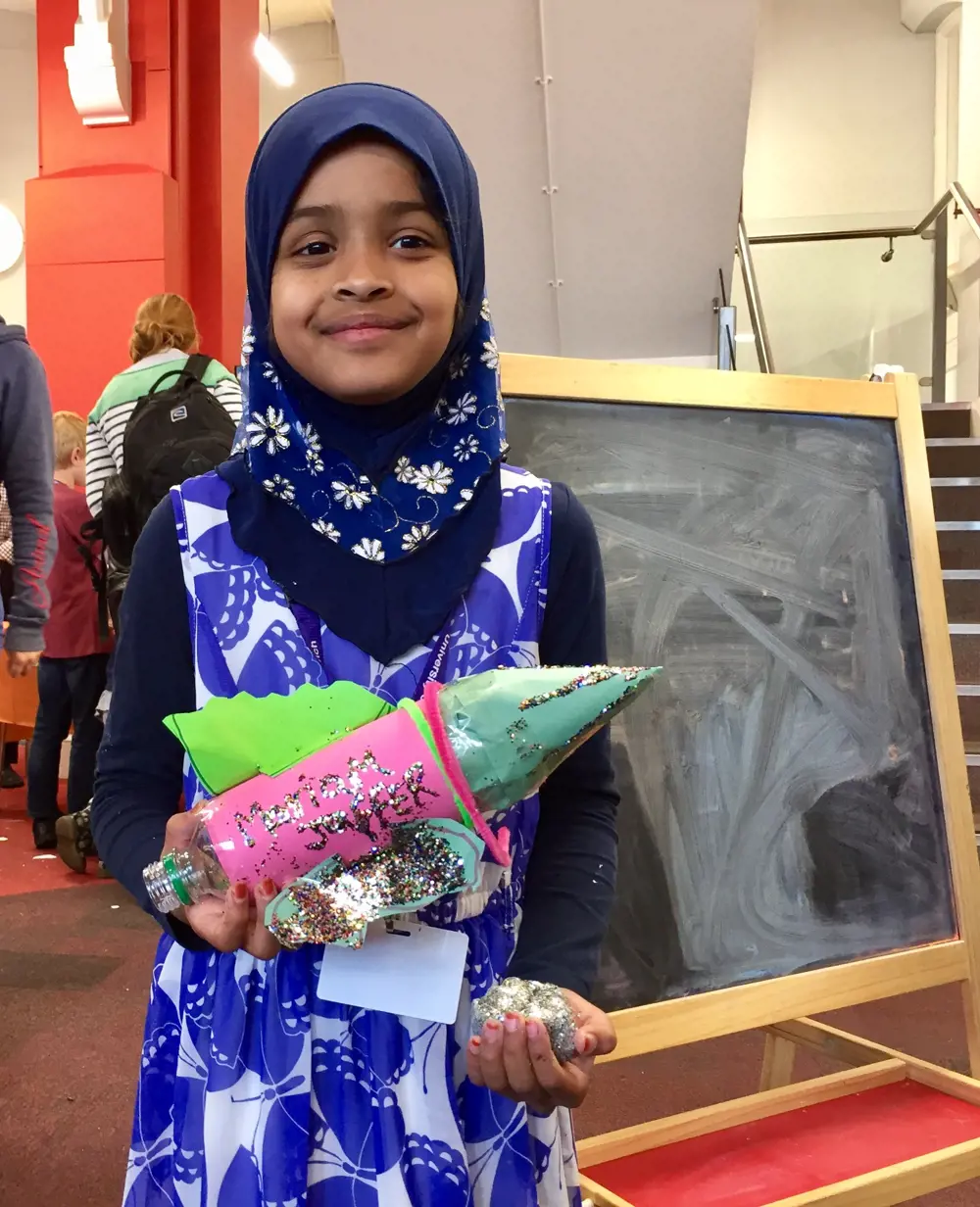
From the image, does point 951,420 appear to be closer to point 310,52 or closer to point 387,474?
point 387,474

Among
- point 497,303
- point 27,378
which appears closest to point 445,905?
point 27,378

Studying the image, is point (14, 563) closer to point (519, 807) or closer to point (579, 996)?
point (519, 807)

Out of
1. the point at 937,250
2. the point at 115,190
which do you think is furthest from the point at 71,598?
the point at 937,250

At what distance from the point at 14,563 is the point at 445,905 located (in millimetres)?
1481

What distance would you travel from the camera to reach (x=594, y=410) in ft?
4.63

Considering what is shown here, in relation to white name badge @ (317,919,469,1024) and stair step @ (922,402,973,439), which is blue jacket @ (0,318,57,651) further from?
stair step @ (922,402,973,439)

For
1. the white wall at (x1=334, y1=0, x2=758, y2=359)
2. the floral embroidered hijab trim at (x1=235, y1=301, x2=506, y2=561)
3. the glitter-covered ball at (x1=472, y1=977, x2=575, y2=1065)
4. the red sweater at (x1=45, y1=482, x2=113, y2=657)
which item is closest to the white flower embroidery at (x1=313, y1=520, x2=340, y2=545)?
the floral embroidered hijab trim at (x1=235, y1=301, x2=506, y2=561)

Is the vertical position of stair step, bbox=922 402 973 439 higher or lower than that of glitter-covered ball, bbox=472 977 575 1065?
higher

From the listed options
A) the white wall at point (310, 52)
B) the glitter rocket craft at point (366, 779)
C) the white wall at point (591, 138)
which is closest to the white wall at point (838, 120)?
the white wall at point (591, 138)

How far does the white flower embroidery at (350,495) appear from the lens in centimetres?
78

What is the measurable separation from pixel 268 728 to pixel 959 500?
4055mm

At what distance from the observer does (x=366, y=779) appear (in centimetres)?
64

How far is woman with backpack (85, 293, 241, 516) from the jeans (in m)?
0.85

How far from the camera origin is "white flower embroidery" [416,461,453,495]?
79cm
